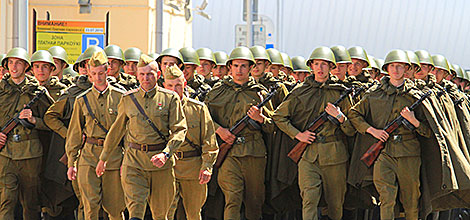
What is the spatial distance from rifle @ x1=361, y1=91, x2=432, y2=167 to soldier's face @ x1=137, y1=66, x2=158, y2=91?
8.70ft

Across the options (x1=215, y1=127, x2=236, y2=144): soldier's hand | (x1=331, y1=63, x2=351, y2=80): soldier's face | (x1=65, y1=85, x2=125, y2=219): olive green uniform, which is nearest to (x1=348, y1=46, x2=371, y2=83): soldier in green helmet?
(x1=331, y1=63, x2=351, y2=80): soldier's face

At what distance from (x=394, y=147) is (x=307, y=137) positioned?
93 cm

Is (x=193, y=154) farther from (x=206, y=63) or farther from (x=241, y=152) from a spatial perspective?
(x=206, y=63)

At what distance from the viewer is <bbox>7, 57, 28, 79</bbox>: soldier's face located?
32.6ft

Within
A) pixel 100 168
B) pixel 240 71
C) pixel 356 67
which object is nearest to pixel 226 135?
pixel 240 71

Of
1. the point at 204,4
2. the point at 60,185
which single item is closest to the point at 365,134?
the point at 60,185

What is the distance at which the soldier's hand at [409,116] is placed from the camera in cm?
936

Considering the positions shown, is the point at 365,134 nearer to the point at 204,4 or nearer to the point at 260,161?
the point at 260,161

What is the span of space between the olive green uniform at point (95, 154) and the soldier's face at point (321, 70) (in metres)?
2.32

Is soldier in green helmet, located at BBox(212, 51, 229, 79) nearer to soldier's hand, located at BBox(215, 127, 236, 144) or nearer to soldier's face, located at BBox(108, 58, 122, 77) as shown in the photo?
soldier's face, located at BBox(108, 58, 122, 77)

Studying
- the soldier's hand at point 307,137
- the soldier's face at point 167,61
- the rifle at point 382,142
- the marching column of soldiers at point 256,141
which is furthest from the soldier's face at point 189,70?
the rifle at point 382,142

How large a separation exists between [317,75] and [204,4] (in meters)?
17.4

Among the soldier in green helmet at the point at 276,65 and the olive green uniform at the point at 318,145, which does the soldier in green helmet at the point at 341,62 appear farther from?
the soldier in green helmet at the point at 276,65

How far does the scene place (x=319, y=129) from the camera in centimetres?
967
